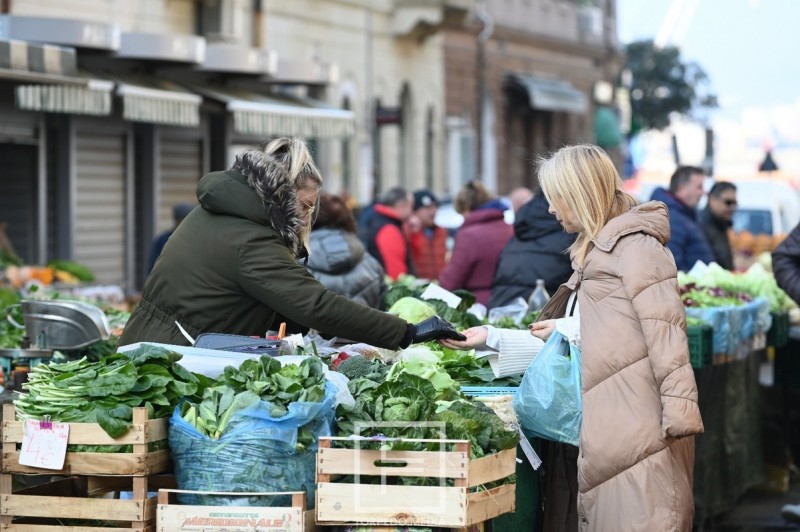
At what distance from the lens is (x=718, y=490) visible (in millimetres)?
9555

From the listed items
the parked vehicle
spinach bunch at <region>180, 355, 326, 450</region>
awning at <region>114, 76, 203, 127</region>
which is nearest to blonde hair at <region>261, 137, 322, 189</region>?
spinach bunch at <region>180, 355, 326, 450</region>

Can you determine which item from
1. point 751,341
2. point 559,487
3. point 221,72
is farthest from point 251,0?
point 559,487

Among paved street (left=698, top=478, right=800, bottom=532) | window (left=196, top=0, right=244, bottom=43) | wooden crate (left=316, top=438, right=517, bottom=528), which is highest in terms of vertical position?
window (left=196, top=0, right=244, bottom=43)

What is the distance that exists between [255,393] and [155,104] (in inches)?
451

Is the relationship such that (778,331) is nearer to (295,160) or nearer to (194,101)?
(295,160)

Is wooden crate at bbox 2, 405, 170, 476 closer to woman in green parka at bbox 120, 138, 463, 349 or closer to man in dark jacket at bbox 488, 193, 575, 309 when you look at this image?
woman in green parka at bbox 120, 138, 463, 349

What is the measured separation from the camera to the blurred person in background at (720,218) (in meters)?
13.2

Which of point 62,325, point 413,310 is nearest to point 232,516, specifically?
point 413,310

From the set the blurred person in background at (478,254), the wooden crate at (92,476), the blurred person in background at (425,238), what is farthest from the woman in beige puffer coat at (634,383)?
the blurred person in background at (425,238)

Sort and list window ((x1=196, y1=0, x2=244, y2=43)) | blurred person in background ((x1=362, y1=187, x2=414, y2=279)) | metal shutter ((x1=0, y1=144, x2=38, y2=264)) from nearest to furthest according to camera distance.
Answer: blurred person in background ((x1=362, y1=187, x2=414, y2=279))
metal shutter ((x1=0, y1=144, x2=38, y2=264))
window ((x1=196, y1=0, x2=244, y2=43))

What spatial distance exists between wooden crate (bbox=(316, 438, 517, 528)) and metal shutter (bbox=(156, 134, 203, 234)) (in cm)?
1465

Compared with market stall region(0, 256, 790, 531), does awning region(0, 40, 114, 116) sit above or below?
above

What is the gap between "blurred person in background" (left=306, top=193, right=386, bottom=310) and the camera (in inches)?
370

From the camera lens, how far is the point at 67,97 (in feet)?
47.3
